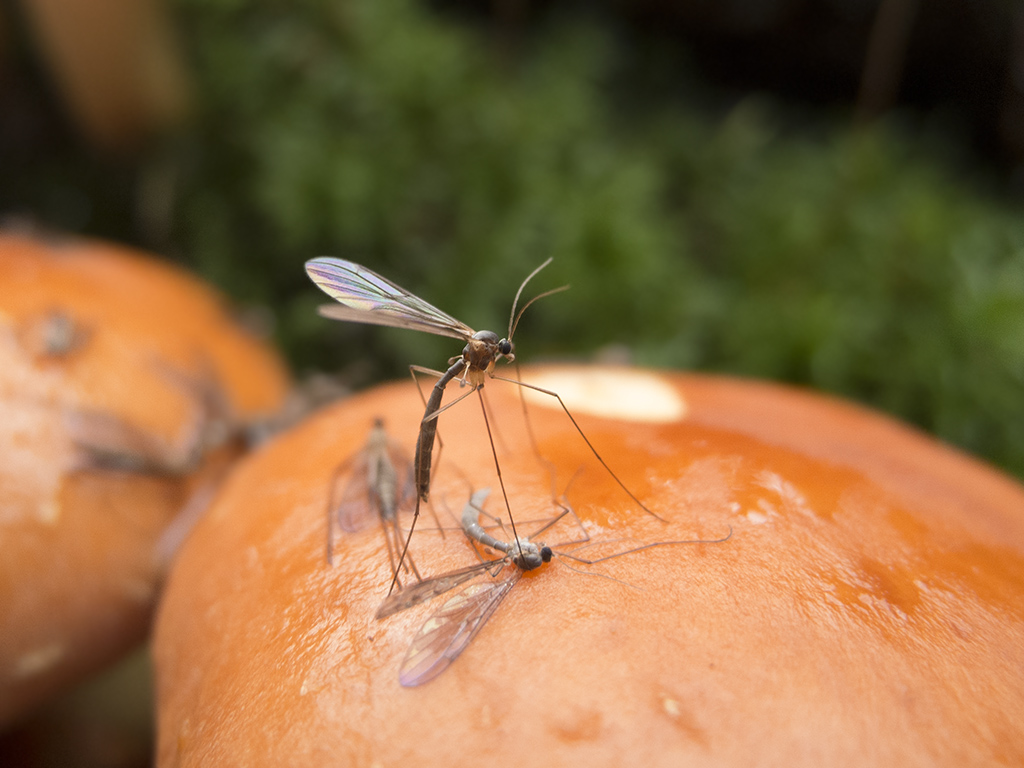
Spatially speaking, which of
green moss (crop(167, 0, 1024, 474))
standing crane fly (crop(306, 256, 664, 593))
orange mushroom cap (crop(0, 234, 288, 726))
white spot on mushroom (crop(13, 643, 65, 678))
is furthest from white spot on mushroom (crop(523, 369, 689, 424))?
white spot on mushroom (crop(13, 643, 65, 678))

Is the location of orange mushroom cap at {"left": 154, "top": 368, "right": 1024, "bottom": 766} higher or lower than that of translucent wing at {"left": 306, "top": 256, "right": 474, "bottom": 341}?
lower

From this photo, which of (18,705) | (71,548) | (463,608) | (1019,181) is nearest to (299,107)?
(71,548)

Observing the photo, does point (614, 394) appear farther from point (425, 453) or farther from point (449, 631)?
point (449, 631)

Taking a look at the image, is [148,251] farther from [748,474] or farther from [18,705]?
[748,474]

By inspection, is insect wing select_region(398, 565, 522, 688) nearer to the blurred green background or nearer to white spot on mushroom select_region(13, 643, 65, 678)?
white spot on mushroom select_region(13, 643, 65, 678)

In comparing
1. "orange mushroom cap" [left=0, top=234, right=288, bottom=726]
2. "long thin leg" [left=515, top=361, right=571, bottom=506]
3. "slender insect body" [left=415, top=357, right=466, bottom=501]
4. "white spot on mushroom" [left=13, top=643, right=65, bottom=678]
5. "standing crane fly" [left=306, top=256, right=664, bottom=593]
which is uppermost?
"standing crane fly" [left=306, top=256, right=664, bottom=593]

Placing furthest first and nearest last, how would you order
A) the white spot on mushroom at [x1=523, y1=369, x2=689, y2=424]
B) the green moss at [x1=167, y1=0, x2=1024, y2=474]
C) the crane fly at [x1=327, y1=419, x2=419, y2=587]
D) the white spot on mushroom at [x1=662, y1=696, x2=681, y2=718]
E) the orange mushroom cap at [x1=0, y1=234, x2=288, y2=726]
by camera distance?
the green moss at [x1=167, y1=0, x2=1024, y2=474] < the white spot on mushroom at [x1=523, y1=369, x2=689, y2=424] < the orange mushroom cap at [x1=0, y1=234, x2=288, y2=726] < the crane fly at [x1=327, y1=419, x2=419, y2=587] < the white spot on mushroom at [x1=662, y1=696, x2=681, y2=718]

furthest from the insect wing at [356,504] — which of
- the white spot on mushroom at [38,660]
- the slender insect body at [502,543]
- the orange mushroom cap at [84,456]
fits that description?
the white spot on mushroom at [38,660]
